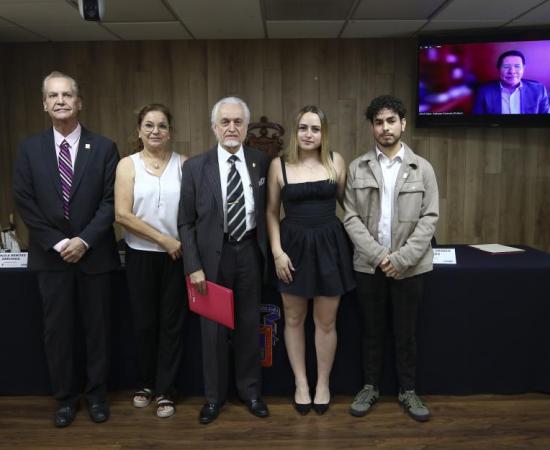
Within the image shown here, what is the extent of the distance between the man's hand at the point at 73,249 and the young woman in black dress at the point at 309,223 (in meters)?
0.86

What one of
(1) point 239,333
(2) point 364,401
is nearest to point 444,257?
(2) point 364,401

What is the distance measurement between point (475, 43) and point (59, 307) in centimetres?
383

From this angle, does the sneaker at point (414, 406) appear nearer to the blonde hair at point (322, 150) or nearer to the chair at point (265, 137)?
the blonde hair at point (322, 150)

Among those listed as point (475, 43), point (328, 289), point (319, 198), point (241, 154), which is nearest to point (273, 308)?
point (328, 289)

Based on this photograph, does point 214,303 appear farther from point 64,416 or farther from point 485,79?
point 485,79

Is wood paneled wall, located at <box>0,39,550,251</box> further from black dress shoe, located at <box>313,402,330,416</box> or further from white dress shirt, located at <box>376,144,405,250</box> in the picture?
black dress shoe, located at <box>313,402,330,416</box>

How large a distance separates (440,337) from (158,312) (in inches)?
56.3

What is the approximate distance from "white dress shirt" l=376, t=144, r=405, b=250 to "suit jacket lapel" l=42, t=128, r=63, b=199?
1.47m

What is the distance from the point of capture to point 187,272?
2.40 m

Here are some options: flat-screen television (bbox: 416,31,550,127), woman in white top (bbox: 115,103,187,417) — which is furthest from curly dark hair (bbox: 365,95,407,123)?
flat-screen television (bbox: 416,31,550,127)

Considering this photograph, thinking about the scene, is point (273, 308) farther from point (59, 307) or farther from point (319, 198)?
point (59, 307)

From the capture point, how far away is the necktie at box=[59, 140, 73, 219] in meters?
2.38

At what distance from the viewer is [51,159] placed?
2381mm

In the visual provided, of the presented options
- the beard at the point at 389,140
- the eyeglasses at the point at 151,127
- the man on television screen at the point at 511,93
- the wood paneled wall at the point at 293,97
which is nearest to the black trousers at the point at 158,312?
the eyeglasses at the point at 151,127
